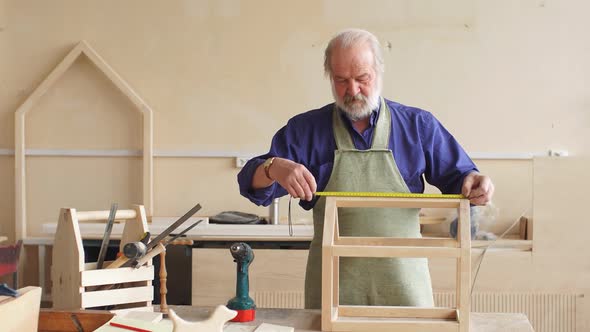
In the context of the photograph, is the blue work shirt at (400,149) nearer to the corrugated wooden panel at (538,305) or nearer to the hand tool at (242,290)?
the hand tool at (242,290)

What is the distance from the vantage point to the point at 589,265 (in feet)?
11.6

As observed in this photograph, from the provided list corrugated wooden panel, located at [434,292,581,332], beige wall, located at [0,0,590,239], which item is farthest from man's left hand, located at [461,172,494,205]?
beige wall, located at [0,0,590,239]

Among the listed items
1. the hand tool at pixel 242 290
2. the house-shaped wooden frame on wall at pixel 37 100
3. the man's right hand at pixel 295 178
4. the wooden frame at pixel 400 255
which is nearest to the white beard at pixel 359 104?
the man's right hand at pixel 295 178

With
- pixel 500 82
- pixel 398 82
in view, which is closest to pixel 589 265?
pixel 500 82

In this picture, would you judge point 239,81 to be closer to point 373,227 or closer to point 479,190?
point 373,227

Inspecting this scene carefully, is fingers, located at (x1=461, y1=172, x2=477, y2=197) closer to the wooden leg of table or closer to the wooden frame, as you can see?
the wooden frame

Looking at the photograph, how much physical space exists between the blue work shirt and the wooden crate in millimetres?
493

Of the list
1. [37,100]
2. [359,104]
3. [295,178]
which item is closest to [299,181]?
[295,178]

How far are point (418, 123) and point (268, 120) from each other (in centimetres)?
209

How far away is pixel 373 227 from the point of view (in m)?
2.26

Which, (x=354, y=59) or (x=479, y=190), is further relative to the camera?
(x=354, y=59)

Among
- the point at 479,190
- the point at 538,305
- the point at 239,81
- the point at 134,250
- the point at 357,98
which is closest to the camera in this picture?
the point at 134,250

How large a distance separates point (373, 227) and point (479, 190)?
1.37ft

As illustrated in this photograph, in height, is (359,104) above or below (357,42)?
below
